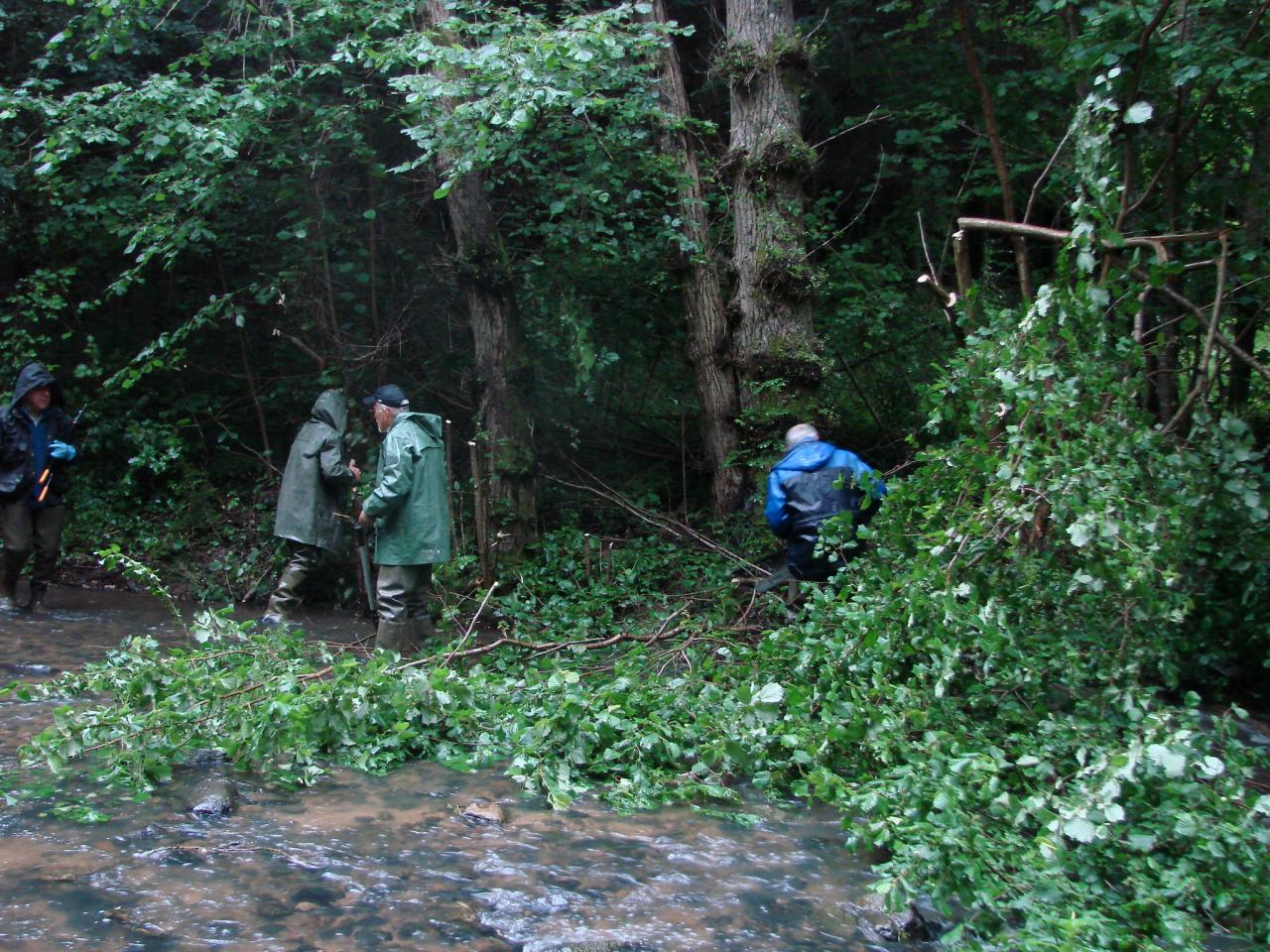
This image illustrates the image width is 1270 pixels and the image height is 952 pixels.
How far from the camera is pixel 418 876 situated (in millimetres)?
4180

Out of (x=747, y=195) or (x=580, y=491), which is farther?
(x=580, y=491)

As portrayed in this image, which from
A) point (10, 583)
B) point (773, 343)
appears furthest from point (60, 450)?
point (773, 343)

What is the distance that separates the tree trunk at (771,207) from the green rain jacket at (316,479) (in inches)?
135

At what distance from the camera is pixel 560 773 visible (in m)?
5.12

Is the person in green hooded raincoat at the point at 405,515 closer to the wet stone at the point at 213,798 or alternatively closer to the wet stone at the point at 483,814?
the wet stone at the point at 213,798

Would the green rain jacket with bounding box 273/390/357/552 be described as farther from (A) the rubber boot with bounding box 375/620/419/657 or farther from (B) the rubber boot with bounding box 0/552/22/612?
(B) the rubber boot with bounding box 0/552/22/612

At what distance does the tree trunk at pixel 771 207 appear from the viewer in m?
9.29

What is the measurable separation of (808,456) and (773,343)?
7.73 ft

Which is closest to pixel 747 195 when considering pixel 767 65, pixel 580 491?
pixel 767 65

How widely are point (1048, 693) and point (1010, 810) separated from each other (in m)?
1.28

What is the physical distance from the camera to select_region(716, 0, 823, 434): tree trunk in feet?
30.5

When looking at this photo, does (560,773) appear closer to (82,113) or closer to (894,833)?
(894,833)

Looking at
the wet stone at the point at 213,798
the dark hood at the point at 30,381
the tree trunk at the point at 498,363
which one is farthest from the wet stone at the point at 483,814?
the dark hood at the point at 30,381

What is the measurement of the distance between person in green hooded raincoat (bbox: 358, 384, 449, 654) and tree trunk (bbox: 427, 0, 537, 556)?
2.10m
